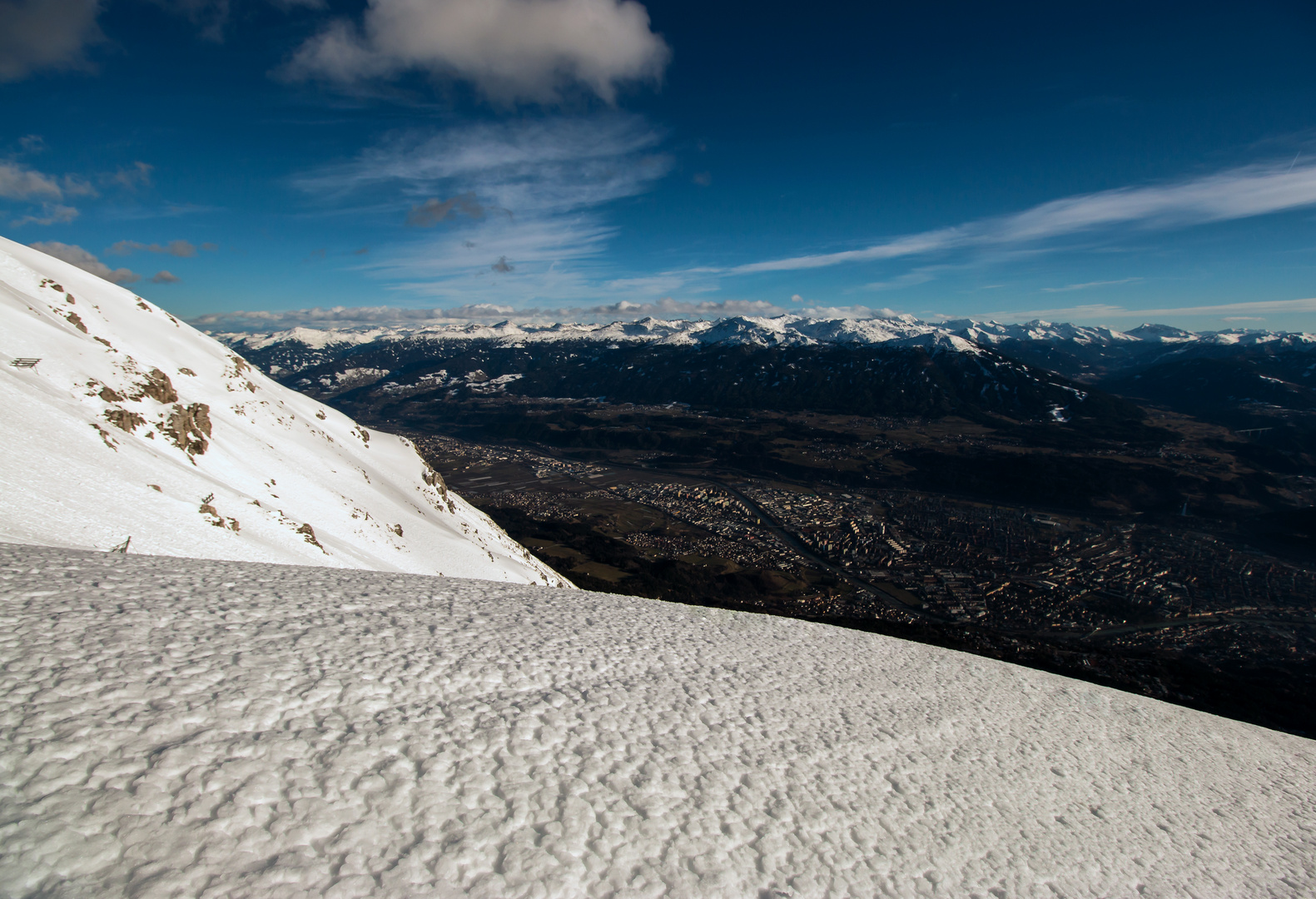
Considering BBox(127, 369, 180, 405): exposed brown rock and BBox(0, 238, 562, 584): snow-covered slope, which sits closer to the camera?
BBox(0, 238, 562, 584): snow-covered slope

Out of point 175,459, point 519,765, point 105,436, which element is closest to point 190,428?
point 175,459

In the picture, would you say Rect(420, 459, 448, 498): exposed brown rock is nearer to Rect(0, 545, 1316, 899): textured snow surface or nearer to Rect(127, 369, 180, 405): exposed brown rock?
Rect(127, 369, 180, 405): exposed brown rock

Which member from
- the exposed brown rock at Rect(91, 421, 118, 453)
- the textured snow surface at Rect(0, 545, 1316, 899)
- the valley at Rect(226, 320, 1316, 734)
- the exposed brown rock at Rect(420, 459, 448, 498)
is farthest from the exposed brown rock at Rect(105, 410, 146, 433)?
the valley at Rect(226, 320, 1316, 734)

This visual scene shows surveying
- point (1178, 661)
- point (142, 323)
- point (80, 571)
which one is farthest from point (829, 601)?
point (142, 323)

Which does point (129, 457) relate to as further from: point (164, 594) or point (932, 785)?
point (932, 785)

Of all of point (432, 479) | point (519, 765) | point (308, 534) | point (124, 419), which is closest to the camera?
point (519, 765)

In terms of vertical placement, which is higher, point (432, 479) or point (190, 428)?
point (190, 428)

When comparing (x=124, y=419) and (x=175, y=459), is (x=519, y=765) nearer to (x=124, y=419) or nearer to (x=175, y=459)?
(x=175, y=459)
